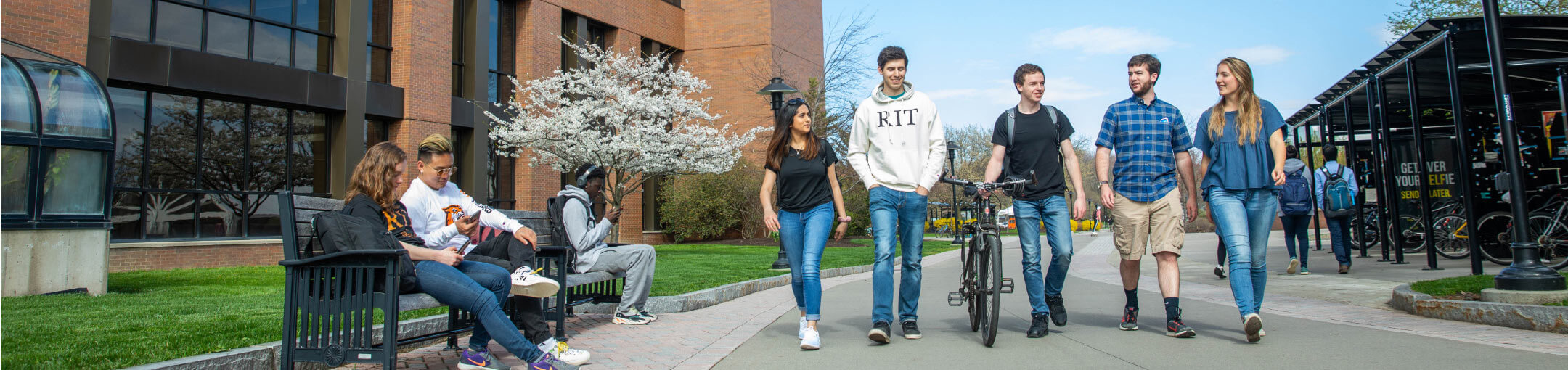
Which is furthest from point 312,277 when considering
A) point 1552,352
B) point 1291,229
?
point 1291,229

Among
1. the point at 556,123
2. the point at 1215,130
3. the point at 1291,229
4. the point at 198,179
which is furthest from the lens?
the point at 556,123

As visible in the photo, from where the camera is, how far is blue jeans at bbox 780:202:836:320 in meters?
5.22

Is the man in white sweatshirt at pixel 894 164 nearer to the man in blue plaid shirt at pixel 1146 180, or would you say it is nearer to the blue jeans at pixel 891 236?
the blue jeans at pixel 891 236

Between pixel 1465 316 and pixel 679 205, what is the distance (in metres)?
24.0

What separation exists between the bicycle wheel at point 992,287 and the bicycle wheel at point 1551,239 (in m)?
8.07

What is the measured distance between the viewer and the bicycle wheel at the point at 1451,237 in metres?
11.8

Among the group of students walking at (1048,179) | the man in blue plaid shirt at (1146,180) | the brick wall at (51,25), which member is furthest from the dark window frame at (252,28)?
the man in blue plaid shirt at (1146,180)

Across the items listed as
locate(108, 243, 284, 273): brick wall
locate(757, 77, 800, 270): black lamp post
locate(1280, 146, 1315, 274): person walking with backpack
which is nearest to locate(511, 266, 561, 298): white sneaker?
locate(1280, 146, 1315, 274): person walking with backpack

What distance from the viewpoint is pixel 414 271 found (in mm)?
4008

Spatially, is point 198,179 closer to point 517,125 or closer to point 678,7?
point 517,125

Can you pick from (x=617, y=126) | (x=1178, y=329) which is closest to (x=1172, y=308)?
(x=1178, y=329)

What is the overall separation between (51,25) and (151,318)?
10504mm

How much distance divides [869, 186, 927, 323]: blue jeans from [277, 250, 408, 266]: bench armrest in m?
2.62

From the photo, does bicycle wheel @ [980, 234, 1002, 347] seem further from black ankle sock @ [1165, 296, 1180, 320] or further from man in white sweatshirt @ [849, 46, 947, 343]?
black ankle sock @ [1165, 296, 1180, 320]
